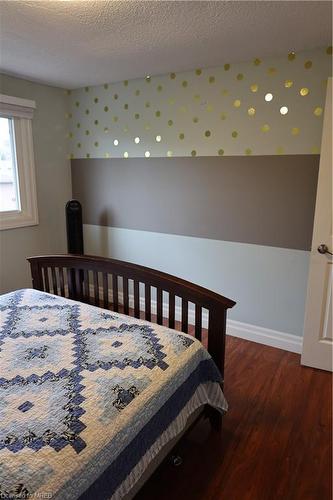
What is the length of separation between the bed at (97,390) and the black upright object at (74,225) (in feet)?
4.35

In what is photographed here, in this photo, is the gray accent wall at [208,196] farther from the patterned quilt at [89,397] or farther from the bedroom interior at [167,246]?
the patterned quilt at [89,397]

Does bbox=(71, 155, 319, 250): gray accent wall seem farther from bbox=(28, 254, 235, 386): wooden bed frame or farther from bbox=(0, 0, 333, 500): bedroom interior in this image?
bbox=(28, 254, 235, 386): wooden bed frame

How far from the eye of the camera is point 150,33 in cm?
206

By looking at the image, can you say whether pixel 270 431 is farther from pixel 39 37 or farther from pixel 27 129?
pixel 27 129

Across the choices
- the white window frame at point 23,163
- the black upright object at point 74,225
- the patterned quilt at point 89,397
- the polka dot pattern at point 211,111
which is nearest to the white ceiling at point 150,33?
the polka dot pattern at point 211,111

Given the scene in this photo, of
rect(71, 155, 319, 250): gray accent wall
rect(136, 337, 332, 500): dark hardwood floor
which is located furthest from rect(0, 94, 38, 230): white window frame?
rect(136, 337, 332, 500): dark hardwood floor

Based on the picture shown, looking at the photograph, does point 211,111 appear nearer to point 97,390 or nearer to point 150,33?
point 150,33

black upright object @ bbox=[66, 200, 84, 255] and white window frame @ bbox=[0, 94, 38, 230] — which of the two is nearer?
white window frame @ bbox=[0, 94, 38, 230]

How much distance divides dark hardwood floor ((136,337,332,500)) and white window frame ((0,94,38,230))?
238 centimetres

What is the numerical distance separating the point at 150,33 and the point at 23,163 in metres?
1.83

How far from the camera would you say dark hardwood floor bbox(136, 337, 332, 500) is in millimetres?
1540

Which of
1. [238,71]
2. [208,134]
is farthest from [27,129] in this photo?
[238,71]

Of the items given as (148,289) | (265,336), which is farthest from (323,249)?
(148,289)

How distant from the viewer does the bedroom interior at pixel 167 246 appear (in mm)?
1293
